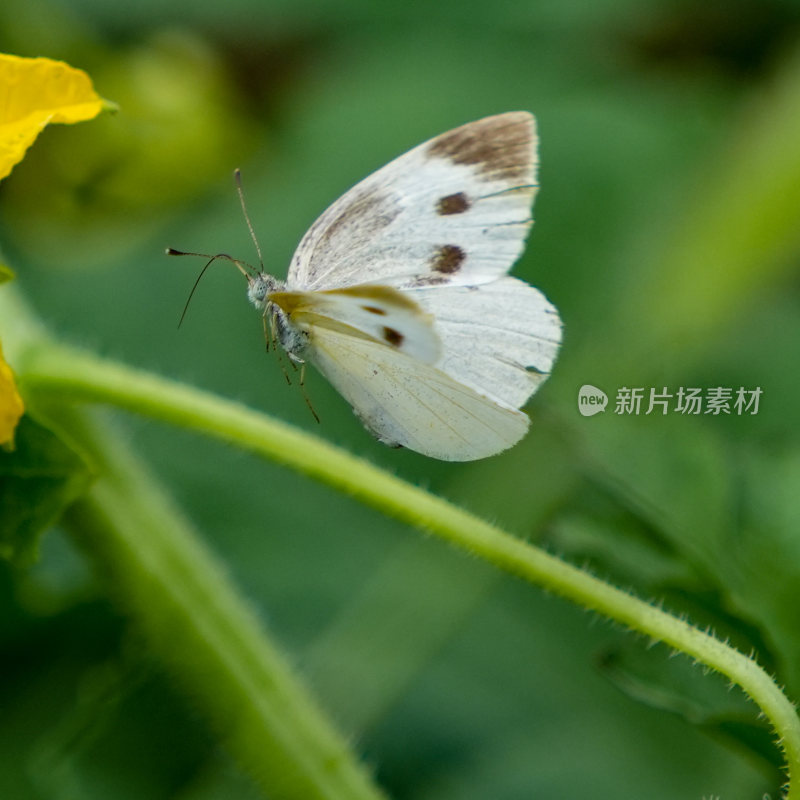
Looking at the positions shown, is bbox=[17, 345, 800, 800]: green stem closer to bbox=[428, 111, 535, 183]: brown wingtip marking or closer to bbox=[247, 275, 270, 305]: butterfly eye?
bbox=[247, 275, 270, 305]: butterfly eye

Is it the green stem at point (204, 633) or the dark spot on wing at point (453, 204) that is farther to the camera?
the green stem at point (204, 633)

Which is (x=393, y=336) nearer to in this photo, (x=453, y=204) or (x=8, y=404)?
(x=453, y=204)

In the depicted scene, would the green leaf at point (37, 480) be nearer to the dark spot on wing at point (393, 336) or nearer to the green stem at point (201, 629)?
the green stem at point (201, 629)

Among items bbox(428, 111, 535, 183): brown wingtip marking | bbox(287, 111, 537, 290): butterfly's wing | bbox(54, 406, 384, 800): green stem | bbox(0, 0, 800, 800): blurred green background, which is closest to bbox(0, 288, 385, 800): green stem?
bbox(54, 406, 384, 800): green stem

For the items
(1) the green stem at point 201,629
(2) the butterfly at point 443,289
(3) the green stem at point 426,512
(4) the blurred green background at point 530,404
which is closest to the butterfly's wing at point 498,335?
(2) the butterfly at point 443,289

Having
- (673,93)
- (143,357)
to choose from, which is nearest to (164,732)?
(143,357)

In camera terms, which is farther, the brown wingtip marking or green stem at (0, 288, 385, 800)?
green stem at (0, 288, 385, 800)
